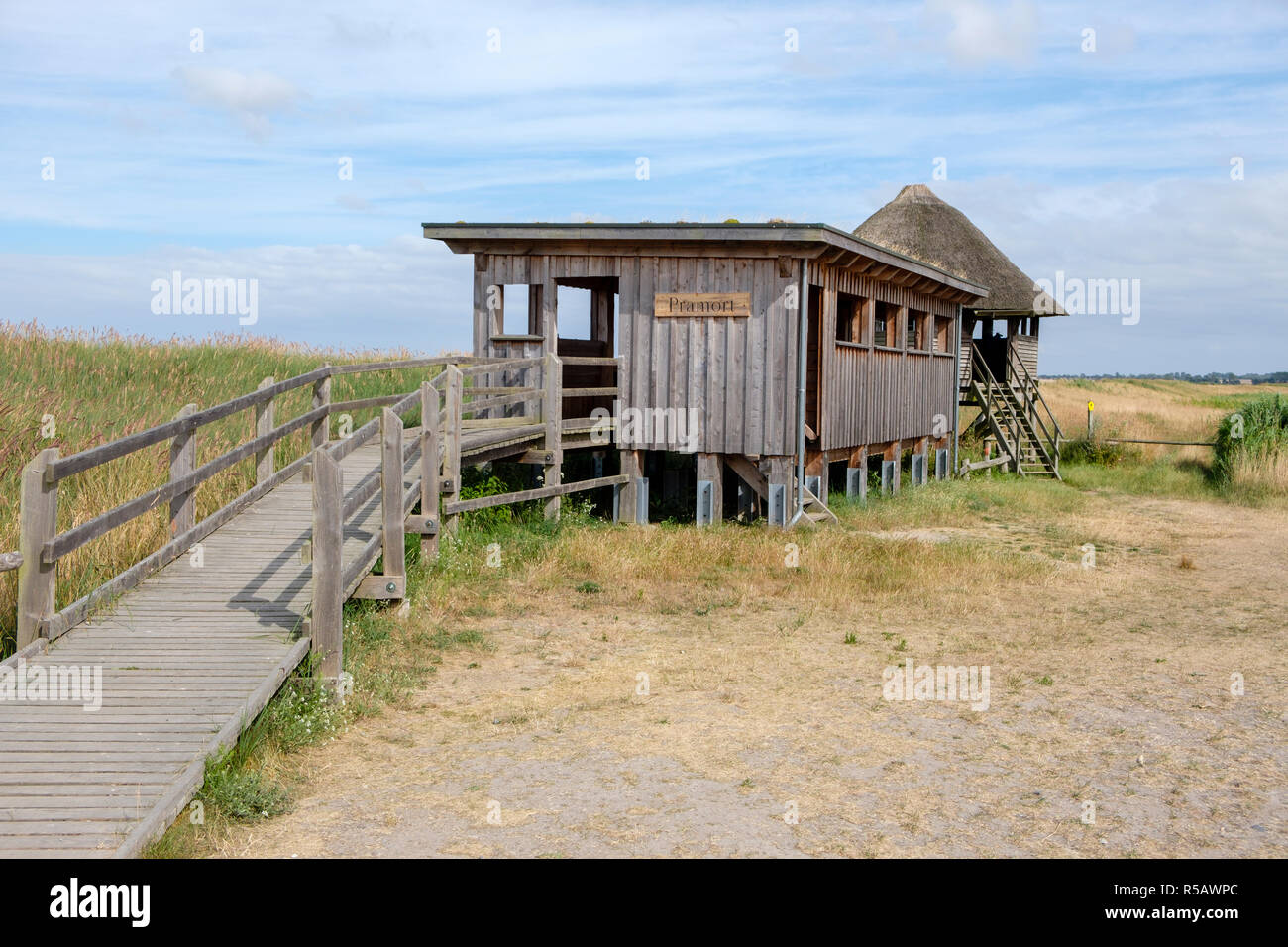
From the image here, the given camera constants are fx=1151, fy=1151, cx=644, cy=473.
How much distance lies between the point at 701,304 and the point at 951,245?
1709 centimetres

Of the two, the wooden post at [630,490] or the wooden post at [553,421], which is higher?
the wooden post at [553,421]

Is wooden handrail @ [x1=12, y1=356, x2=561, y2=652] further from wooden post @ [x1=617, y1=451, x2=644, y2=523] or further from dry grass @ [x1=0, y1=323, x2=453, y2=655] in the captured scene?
wooden post @ [x1=617, y1=451, x2=644, y2=523]

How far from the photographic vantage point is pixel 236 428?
15062mm

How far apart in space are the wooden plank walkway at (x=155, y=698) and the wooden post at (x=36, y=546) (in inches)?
8.7

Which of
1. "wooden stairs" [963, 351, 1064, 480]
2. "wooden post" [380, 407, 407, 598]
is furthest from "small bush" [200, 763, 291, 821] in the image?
"wooden stairs" [963, 351, 1064, 480]

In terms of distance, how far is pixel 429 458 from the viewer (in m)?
11.3

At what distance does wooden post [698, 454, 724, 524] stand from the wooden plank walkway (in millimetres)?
6328

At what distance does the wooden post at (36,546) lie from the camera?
23.1 ft

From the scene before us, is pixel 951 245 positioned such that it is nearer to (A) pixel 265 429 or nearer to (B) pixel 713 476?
(B) pixel 713 476

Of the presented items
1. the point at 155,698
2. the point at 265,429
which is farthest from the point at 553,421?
the point at 155,698

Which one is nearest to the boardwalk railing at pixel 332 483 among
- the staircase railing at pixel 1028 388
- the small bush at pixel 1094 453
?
the staircase railing at pixel 1028 388

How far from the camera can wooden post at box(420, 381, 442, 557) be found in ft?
36.8

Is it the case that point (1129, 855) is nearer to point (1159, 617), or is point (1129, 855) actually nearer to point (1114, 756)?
point (1114, 756)

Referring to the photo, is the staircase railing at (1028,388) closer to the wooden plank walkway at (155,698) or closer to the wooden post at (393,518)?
the wooden post at (393,518)
